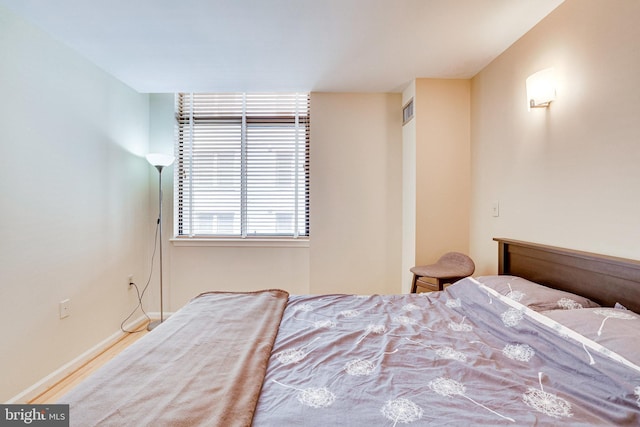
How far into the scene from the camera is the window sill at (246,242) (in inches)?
116

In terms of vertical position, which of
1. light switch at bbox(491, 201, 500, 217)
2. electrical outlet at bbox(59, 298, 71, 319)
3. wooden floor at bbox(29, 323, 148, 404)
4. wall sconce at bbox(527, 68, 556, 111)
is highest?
wall sconce at bbox(527, 68, 556, 111)

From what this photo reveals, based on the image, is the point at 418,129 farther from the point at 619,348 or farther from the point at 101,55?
the point at 101,55

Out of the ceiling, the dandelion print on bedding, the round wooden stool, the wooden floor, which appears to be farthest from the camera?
the round wooden stool

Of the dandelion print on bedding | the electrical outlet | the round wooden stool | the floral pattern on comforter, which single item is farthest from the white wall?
the round wooden stool

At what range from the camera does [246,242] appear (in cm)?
295

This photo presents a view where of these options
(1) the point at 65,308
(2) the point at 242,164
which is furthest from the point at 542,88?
(1) the point at 65,308

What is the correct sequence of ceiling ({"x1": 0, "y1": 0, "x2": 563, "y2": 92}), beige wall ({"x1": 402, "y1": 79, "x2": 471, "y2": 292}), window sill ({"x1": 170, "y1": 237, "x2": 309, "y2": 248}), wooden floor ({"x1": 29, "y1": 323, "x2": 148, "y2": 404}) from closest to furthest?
ceiling ({"x1": 0, "y1": 0, "x2": 563, "y2": 92}) < wooden floor ({"x1": 29, "y1": 323, "x2": 148, "y2": 404}) < beige wall ({"x1": 402, "y1": 79, "x2": 471, "y2": 292}) < window sill ({"x1": 170, "y1": 237, "x2": 309, "y2": 248})

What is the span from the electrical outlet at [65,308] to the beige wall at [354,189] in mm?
1964

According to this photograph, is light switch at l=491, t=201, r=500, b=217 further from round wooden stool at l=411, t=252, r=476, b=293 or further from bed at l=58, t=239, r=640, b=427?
bed at l=58, t=239, r=640, b=427

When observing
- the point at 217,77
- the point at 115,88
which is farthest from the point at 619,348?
the point at 115,88

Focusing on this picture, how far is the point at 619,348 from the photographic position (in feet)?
2.85

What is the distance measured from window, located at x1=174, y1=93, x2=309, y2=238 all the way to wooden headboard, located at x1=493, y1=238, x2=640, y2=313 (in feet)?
6.42

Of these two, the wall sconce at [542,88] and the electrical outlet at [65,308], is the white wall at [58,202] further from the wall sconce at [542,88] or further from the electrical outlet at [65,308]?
the wall sconce at [542,88]

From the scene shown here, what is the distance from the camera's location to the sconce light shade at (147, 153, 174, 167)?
260cm
